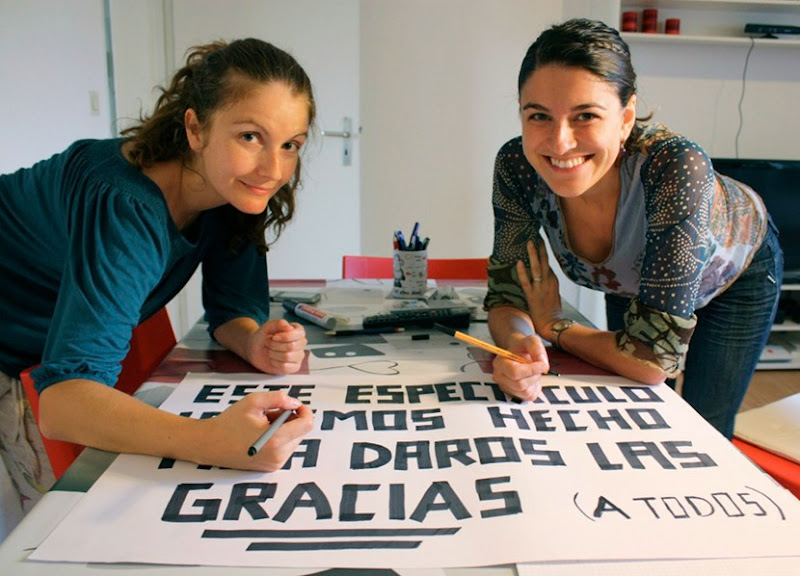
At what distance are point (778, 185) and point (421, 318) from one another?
2.55m

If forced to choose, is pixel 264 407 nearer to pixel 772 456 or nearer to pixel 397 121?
pixel 772 456

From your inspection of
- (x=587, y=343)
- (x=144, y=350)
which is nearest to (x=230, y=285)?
(x=144, y=350)

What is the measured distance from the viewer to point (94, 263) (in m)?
0.79

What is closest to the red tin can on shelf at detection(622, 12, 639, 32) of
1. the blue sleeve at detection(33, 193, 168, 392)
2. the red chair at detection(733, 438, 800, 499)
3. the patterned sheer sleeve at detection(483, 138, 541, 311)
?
the patterned sheer sleeve at detection(483, 138, 541, 311)

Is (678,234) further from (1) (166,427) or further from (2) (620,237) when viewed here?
(1) (166,427)

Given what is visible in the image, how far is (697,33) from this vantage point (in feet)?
10.6

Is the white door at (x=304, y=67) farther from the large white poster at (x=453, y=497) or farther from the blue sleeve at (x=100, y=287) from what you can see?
the large white poster at (x=453, y=497)

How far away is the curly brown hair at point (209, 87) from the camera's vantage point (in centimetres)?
91

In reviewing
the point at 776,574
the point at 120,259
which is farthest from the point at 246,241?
the point at 776,574

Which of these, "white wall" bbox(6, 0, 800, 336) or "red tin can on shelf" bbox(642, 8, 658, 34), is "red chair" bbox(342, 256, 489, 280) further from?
"red tin can on shelf" bbox(642, 8, 658, 34)

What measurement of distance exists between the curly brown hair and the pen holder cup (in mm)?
553

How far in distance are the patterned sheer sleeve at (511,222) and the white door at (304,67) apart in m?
1.79

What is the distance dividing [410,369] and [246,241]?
1.30 ft

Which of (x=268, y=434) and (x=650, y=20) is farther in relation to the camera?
(x=650, y=20)
